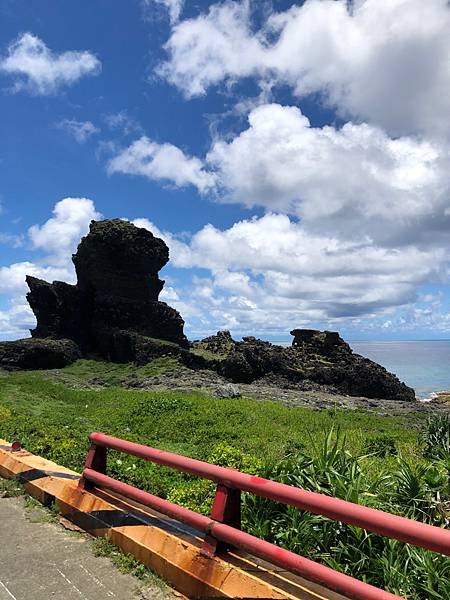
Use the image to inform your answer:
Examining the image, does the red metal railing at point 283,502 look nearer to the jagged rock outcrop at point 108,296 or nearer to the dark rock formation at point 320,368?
the dark rock formation at point 320,368

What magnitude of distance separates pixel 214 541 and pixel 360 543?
1524 millimetres

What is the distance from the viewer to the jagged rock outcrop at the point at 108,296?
59.8 metres

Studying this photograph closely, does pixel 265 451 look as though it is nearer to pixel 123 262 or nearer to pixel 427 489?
pixel 427 489

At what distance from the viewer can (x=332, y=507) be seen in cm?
319

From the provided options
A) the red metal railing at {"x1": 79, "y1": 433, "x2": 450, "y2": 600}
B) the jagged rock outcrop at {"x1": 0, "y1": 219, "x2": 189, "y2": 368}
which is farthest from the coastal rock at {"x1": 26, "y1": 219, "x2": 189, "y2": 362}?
the red metal railing at {"x1": 79, "y1": 433, "x2": 450, "y2": 600}

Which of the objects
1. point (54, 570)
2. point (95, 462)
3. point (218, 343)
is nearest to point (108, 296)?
point (218, 343)

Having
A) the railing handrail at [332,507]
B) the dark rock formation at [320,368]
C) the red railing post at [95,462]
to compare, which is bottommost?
the red railing post at [95,462]

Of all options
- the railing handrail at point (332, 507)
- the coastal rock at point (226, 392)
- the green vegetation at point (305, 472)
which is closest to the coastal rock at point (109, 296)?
the coastal rock at point (226, 392)

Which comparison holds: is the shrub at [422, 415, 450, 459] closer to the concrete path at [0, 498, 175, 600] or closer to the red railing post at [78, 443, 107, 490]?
the red railing post at [78, 443, 107, 490]

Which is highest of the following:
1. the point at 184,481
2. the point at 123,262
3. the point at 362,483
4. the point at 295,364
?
the point at 123,262

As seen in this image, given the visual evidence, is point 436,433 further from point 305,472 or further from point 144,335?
point 144,335

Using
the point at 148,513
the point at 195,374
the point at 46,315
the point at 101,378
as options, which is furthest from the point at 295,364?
the point at 148,513

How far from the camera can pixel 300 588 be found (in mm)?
3701

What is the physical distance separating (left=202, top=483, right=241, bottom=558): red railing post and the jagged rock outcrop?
2139 inches
